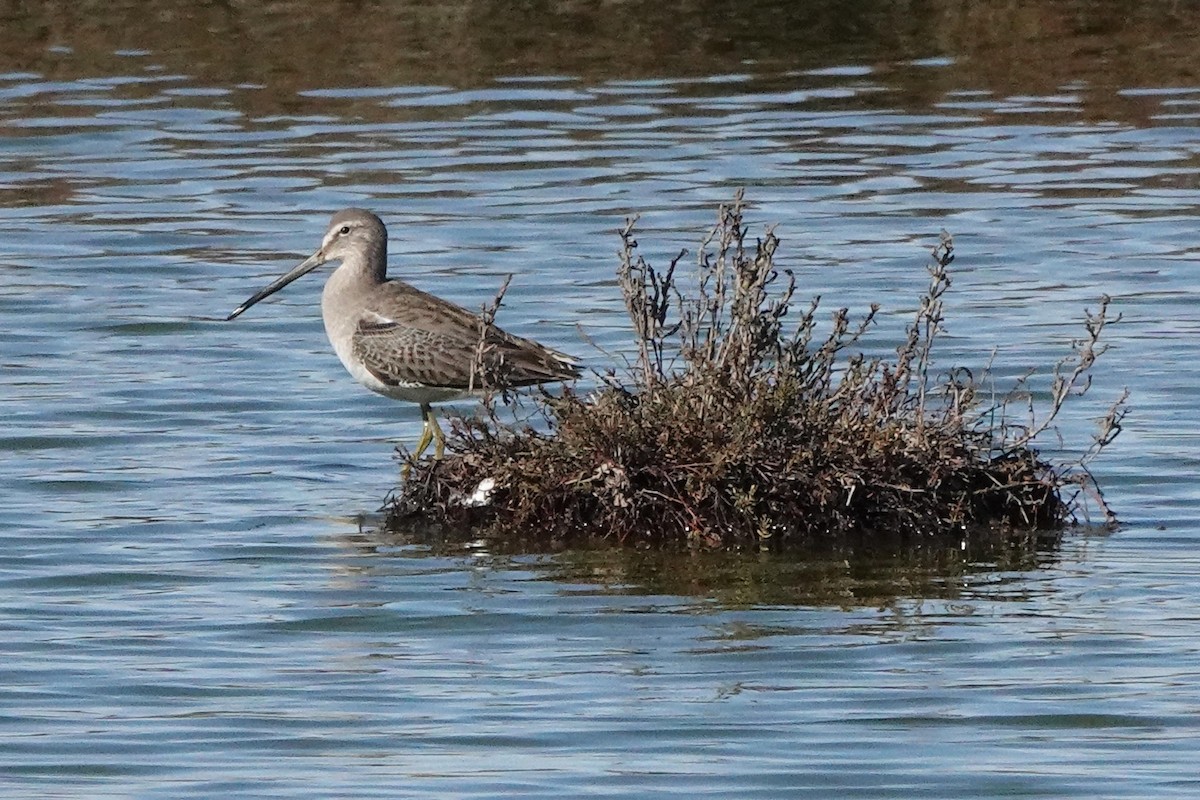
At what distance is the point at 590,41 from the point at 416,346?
15048 mm

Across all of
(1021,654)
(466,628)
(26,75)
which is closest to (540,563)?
(466,628)

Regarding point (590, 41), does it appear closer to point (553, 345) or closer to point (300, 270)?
point (553, 345)

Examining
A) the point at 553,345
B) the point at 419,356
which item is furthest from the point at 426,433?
the point at 553,345

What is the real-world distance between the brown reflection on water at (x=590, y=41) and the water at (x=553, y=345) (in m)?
A: 0.08

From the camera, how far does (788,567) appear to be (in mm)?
11047

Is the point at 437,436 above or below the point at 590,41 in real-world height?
below

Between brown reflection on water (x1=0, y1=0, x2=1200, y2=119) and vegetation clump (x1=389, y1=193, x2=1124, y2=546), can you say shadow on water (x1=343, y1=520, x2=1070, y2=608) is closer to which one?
vegetation clump (x1=389, y1=193, x2=1124, y2=546)

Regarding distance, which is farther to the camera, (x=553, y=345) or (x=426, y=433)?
(x=553, y=345)

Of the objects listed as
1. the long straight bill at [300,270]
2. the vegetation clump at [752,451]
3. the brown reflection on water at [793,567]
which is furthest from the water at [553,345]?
the long straight bill at [300,270]

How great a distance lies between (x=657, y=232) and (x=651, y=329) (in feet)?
27.9

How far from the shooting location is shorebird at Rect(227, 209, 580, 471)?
12.7m

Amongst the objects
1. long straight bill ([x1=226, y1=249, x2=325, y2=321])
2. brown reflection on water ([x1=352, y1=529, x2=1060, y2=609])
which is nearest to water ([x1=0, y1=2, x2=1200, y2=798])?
brown reflection on water ([x1=352, y1=529, x2=1060, y2=609])

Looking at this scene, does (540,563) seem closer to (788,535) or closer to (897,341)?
(788,535)

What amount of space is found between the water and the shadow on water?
0.10 ft
